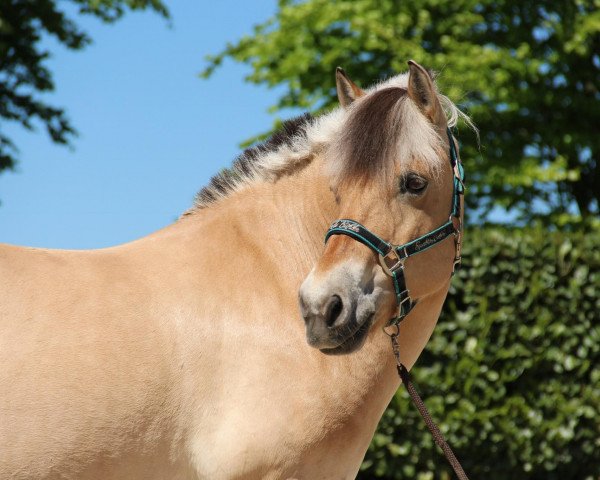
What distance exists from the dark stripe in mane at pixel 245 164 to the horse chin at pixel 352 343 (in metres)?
0.97

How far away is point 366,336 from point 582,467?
5477mm

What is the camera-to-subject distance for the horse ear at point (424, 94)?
3035 millimetres

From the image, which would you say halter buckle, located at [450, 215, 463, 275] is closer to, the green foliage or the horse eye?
the horse eye

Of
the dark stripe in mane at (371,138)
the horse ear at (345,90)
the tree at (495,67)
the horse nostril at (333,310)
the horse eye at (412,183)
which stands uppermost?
the tree at (495,67)

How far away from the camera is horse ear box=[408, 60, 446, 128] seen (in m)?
3.04

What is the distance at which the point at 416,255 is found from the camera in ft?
9.77

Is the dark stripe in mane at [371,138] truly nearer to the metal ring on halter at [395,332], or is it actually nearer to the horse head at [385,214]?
the horse head at [385,214]

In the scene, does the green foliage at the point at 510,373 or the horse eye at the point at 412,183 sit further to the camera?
the green foliage at the point at 510,373

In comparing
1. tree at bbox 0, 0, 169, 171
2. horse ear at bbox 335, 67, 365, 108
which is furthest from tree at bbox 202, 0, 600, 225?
horse ear at bbox 335, 67, 365, 108

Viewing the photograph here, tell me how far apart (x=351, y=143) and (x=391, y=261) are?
1.70 ft

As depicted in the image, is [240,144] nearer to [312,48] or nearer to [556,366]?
[312,48]

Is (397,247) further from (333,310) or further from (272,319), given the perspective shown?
(272,319)

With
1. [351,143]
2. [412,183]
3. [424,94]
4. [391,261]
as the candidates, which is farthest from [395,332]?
[424,94]

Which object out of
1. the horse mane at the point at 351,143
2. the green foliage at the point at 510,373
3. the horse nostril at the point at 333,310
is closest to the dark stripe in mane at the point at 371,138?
the horse mane at the point at 351,143
